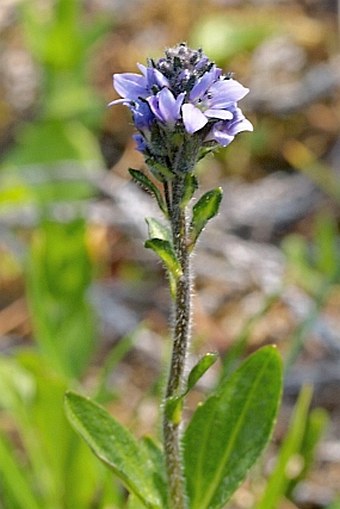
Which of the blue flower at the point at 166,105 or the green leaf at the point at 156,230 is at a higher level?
the blue flower at the point at 166,105

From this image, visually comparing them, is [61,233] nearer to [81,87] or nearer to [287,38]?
[81,87]

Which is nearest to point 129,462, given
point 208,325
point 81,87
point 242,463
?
point 242,463

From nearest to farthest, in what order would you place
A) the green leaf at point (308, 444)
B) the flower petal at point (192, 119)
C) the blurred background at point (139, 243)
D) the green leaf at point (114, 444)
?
1. the flower petal at point (192, 119)
2. the green leaf at point (114, 444)
3. the green leaf at point (308, 444)
4. the blurred background at point (139, 243)

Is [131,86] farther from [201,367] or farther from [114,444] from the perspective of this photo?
[114,444]

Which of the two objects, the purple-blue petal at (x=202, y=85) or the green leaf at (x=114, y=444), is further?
the green leaf at (x=114, y=444)

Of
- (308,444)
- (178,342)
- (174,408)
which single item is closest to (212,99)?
(178,342)

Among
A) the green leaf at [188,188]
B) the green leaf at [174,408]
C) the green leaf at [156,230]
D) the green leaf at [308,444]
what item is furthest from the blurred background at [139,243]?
the green leaf at [188,188]

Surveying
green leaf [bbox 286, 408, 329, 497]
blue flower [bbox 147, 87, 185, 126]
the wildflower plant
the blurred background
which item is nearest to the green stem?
the wildflower plant

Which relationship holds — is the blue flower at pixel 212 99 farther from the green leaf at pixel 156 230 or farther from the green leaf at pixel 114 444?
the green leaf at pixel 114 444
